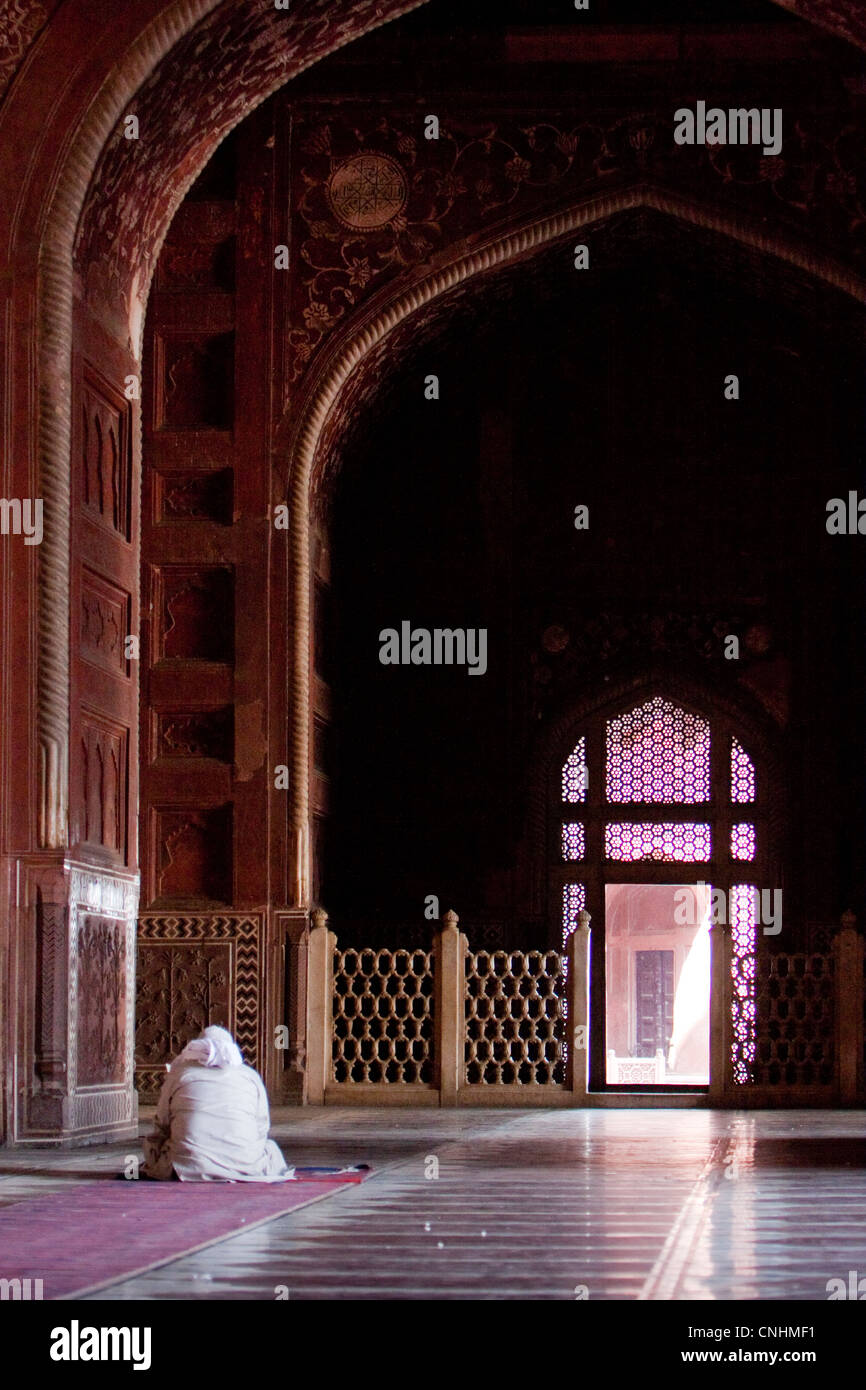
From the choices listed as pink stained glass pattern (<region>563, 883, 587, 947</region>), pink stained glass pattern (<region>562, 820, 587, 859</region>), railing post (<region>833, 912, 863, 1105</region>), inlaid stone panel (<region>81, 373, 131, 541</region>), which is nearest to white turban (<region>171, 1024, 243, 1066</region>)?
inlaid stone panel (<region>81, 373, 131, 541</region>)

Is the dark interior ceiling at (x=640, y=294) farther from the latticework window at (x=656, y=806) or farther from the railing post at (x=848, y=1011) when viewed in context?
the railing post at (x=848, y=1011)

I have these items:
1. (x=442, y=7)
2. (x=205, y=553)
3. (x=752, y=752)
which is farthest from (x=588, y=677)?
(x=442, y=7)

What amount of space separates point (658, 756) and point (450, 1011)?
2.92 m

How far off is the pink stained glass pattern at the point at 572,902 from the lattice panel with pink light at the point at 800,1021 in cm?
177

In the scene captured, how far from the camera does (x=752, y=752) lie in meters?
14.4

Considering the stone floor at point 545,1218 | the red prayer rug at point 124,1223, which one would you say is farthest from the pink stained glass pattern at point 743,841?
the red prayer rug at point 124,1223

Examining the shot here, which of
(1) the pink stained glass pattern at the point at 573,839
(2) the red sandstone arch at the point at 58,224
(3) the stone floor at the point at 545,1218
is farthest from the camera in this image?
(1) the pink stained glass pattern at the point at 573,839

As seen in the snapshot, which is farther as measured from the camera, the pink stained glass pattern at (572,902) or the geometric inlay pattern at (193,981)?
the pink stained glass pattern at (572,902)

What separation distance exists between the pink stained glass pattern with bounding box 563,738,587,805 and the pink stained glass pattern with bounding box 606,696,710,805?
0.17 meters

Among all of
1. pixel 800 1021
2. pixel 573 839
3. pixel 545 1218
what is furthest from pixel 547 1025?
pixel 545 1218

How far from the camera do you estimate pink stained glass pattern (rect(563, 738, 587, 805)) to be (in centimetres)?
1457

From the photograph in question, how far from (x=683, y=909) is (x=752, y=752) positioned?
149 centimetres

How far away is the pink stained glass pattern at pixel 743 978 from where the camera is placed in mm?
12852
